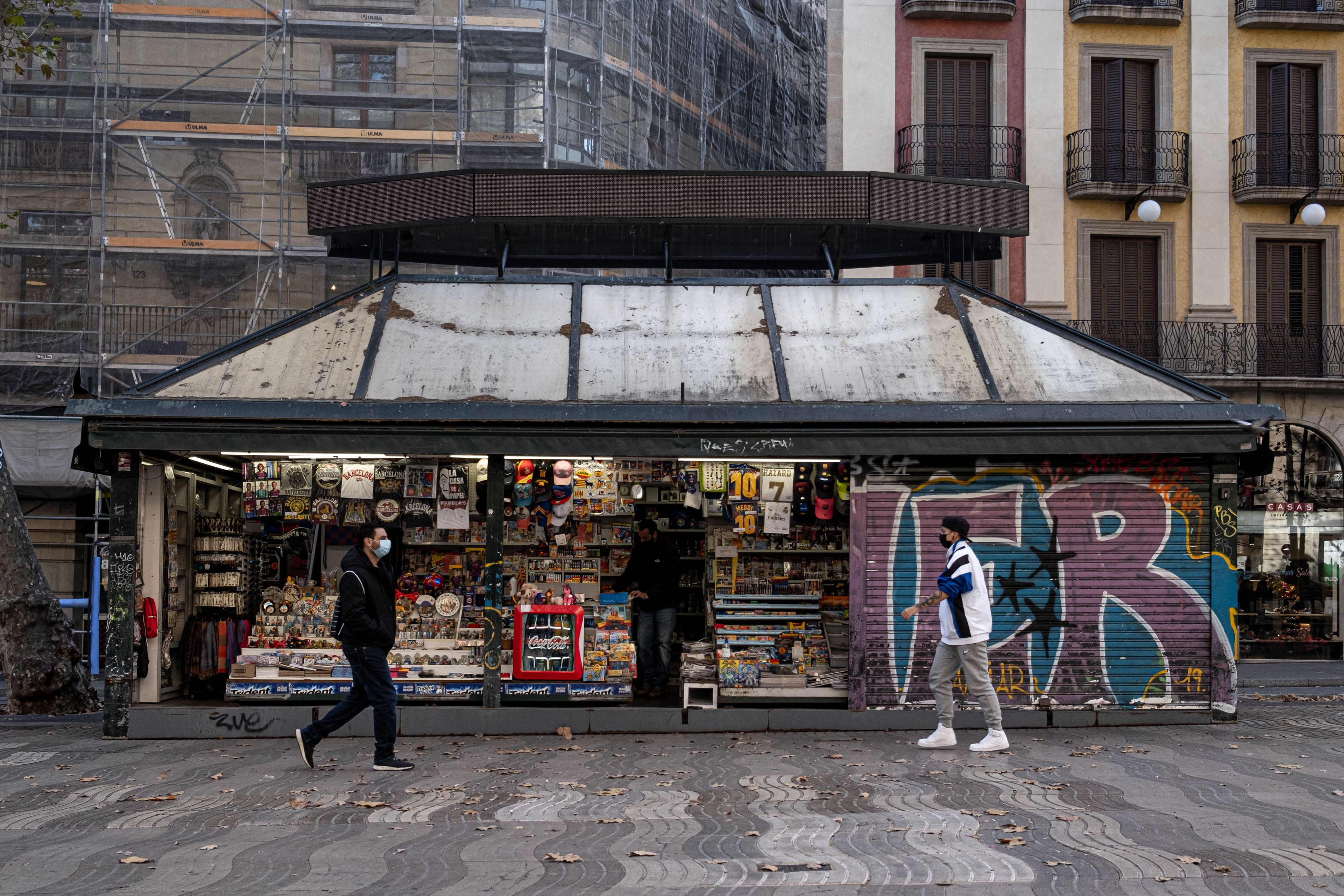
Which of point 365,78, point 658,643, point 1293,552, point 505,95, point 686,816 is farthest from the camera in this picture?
point 1293,552

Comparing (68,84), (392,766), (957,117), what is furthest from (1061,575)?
(68,84)

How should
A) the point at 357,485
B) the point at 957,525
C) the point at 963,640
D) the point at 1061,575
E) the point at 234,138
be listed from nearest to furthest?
the point at 963,640 < the point at 957,525 < the point at 1061,575 < the point at 357,485 < the point at 234,138

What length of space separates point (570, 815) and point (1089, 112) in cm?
2030

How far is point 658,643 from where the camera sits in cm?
1312

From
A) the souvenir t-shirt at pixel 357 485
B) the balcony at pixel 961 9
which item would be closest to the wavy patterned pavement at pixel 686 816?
the souvenir t-shirt at pixel 357 485

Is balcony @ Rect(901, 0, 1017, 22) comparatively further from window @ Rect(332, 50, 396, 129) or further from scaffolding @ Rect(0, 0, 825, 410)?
window @ Rect(332, 50, 396, 129)

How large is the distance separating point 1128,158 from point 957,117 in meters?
3.33

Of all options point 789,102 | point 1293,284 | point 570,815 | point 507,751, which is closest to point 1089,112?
point 1293,284

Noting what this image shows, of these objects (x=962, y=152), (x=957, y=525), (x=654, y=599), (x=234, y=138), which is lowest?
(x=654, y=599)

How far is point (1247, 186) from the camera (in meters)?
23.8

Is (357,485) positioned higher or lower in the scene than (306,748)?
higher

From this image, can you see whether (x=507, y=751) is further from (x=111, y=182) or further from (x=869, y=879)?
(x=111, y=182)

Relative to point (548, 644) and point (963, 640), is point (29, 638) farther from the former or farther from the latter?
point (963, 640)

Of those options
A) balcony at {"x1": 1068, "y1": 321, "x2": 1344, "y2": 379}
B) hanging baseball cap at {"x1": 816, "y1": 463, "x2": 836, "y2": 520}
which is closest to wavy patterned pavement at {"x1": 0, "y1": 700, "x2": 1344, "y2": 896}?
hanging baseball cap at {"x1": 816, "y1": 463, "x2": 836, "y2": 520}
